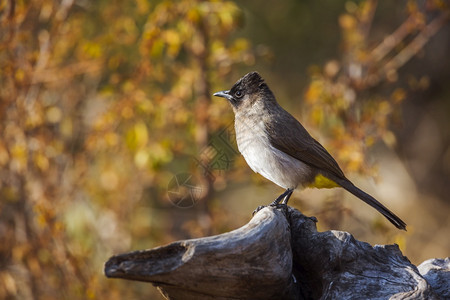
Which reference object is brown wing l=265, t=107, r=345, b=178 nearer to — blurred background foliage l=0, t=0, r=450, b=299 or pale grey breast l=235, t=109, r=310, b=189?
pale grey breast l=235, t=109, r=310, b=189

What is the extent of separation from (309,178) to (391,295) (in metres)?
1.36

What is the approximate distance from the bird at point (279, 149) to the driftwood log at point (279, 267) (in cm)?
82

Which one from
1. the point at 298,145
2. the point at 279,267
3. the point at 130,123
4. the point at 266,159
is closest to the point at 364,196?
the point at 298,145

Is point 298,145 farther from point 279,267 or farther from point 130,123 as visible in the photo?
point 130,123

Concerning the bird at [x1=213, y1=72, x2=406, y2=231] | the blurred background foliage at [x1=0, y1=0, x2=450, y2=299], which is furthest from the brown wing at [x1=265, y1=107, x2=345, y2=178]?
the blurred background foliage at [x1=0, y1=0, x2=450, y2=299]

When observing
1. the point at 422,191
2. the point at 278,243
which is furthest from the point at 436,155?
the point at 278,243

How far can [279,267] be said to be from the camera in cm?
244

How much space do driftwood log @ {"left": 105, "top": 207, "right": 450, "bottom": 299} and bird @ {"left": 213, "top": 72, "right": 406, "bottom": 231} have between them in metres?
0.82

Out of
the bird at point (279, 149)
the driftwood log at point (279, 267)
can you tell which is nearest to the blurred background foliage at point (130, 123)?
the bird at point (279, 149)

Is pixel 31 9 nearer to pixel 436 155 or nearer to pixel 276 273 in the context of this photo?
pixel 276 273

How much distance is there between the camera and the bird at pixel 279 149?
367 centimetres

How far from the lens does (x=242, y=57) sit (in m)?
4.60

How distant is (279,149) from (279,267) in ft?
4.53

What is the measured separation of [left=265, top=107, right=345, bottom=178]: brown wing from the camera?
12.2 ft
